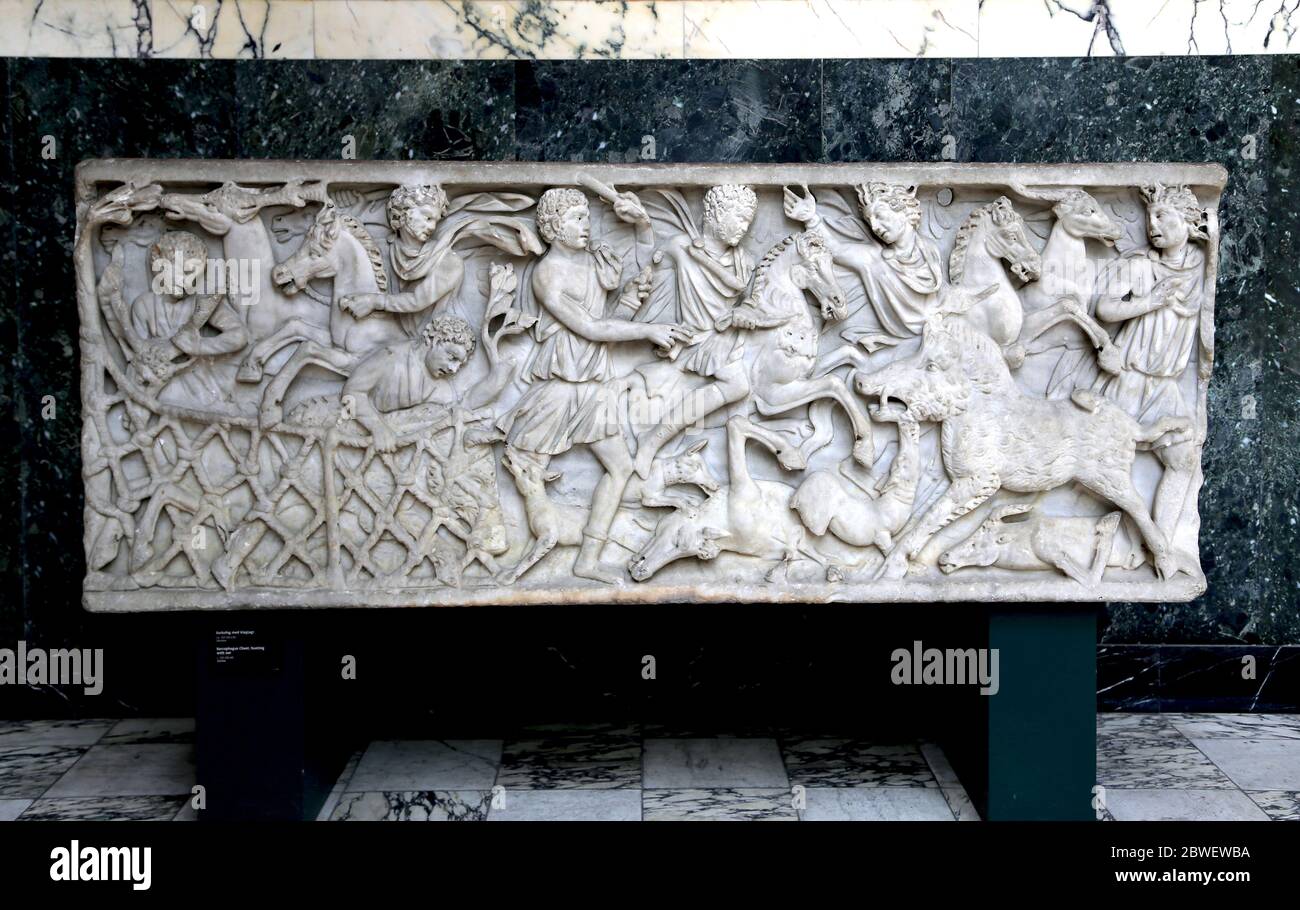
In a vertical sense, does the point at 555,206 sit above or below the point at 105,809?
above

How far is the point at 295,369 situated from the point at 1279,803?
384cm

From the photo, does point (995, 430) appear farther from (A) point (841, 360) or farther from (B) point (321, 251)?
(B) point (321, 251)

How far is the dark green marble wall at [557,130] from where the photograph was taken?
606 cm

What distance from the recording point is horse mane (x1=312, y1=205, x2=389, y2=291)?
4918mm

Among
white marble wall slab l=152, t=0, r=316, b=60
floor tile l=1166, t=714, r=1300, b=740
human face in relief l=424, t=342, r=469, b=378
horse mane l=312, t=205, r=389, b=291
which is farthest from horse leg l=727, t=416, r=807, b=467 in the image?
white marble wall slab l=152, t=0, r=316, b=60

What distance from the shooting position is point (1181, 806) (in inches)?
206

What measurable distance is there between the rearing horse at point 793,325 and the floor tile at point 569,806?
138cm

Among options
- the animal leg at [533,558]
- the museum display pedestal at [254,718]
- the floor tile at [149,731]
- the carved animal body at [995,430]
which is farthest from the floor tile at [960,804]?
the floor tile at [149,731]

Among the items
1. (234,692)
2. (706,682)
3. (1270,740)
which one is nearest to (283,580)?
(234,692)

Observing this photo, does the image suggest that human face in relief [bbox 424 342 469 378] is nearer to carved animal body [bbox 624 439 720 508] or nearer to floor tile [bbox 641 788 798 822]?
carved animal body [bbox 624 439 720 508]

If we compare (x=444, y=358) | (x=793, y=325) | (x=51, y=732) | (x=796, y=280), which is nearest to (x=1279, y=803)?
(x=793, y=325)

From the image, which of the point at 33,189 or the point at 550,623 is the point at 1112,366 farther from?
the point at 33,189

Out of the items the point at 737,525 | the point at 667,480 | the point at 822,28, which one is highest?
the point at 822,28

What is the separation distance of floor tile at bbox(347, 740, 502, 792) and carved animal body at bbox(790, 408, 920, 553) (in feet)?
5.36
